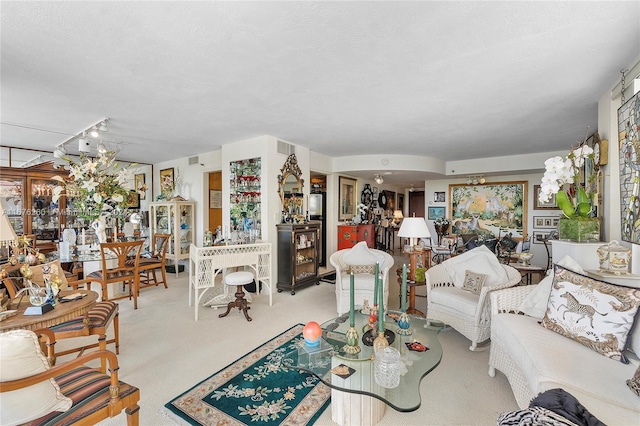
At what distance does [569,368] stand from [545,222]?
666 cm

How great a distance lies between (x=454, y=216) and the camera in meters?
7.83

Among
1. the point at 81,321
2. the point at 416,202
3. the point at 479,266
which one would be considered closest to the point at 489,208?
the point at 416,202

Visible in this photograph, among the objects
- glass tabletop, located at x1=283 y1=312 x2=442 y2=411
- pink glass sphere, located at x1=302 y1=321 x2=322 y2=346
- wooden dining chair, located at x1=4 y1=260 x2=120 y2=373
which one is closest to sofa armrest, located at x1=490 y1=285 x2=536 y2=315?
glass tabletop, located at x1=283 y1=312 x2=442 y2=411

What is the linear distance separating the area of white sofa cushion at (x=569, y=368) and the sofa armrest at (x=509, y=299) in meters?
0.28

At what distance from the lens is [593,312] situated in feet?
5.99

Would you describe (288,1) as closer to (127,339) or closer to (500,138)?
(127,339)

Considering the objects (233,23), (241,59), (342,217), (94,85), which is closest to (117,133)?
(94,85)

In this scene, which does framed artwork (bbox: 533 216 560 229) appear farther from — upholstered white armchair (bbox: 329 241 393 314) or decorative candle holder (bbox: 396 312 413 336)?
decorative candle holder (bbox: 396 312 413 336)

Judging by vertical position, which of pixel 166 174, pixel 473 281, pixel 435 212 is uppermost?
pixel 166 174

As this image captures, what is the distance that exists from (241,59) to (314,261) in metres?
3.73

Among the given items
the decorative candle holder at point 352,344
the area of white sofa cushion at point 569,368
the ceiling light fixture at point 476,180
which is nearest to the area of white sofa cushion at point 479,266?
the area of white sofa cushion at point 569,368

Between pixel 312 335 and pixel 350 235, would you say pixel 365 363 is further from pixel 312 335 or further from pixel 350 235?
pixel 350 235

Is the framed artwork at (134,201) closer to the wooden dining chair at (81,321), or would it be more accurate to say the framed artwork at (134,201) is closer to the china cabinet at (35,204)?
the china cabinet at (35,204)

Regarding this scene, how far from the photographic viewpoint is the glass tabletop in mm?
1481
